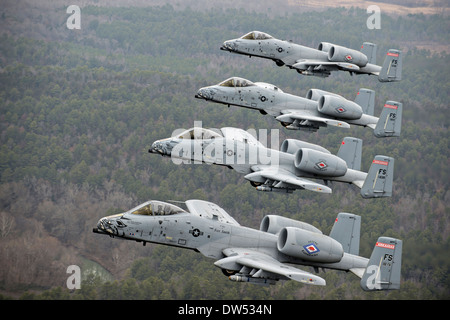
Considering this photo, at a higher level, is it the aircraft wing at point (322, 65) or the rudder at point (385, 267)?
the aircraft wing at point (322, 65)

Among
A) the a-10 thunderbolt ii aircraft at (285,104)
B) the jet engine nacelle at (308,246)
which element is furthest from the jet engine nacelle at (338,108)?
the jet engine nacelle at (308,246)

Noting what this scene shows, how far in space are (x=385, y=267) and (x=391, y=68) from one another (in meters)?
20.2

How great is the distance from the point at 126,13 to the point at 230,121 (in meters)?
78.2

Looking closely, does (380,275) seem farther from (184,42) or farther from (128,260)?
(184,42)

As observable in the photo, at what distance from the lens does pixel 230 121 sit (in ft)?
306

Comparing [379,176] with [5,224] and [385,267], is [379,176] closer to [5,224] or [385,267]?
[385,267]

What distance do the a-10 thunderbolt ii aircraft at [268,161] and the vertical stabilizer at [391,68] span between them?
10.4 metres

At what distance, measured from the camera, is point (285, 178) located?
48.1m

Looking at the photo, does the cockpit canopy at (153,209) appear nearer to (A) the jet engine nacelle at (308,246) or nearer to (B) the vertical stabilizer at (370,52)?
(A) the jet engine nacelle at (308,246)

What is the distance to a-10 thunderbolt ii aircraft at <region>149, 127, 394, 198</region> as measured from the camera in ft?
159

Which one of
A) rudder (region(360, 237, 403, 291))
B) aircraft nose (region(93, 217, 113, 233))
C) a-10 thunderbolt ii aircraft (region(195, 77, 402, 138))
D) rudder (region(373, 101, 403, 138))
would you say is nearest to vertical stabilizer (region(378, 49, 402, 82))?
a-10 thunderbolt ii aircraft (region(195, 77, 402, 138))

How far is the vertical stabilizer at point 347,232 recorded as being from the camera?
4641cm

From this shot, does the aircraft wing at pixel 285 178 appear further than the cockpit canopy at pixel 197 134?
No

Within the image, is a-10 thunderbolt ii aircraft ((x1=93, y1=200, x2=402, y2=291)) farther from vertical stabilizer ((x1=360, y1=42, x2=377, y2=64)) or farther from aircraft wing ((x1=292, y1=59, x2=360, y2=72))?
vertical stabilizer ((x1=360, y1=42, x2=377, y2=64))
